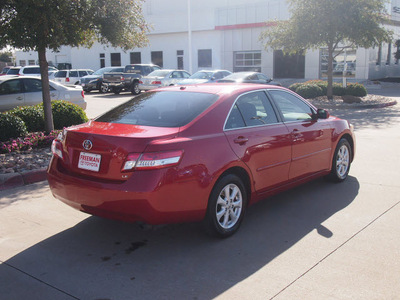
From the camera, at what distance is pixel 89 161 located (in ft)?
13.7

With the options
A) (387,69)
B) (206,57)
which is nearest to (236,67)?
(206,57)

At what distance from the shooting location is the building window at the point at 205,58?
132 feet

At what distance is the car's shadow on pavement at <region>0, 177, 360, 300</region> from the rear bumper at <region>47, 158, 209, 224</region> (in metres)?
0.40

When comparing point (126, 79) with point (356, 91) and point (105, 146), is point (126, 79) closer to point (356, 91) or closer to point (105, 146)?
point (356, 91)

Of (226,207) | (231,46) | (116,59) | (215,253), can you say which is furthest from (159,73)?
(116,59)

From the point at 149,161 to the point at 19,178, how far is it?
359 centimetres

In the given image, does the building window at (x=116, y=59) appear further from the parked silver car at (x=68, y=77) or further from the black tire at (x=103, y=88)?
the black tire at (x=103, y=88)

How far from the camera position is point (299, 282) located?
3602 mm

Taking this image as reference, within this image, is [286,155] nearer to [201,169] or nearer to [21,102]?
[201,169]

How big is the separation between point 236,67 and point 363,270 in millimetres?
36291

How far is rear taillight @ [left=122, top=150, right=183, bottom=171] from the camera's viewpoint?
389 cm

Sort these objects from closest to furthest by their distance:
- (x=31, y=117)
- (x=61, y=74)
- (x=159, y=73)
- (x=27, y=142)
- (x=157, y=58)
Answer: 1. (x=27, y=142)
2. (x=31, y=117)
3. (x=159, y=73)
4. (x=61, y=74)
5. (x=157, y=58)

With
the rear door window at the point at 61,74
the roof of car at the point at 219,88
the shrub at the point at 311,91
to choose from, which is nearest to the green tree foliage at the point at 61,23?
the roof of car at the point at 219,88

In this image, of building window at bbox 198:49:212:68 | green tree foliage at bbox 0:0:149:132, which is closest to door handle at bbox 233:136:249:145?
green tree foliage at bbox 0:0:149:132
